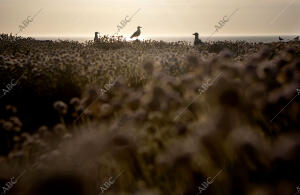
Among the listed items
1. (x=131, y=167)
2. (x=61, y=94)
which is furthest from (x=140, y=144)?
(x=61, y=94)

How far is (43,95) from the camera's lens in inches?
318

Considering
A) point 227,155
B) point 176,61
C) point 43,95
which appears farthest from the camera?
point 176,61

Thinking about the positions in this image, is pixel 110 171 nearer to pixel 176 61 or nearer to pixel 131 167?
pixel 131 167

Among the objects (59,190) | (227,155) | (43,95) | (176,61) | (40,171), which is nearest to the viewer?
(59,190)

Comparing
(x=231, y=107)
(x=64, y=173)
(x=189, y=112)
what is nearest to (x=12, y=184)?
(x=64, y=173)

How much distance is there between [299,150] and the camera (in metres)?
1.82

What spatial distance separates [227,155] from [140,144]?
3.08 feet

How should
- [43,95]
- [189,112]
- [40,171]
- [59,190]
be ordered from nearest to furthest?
[59,190], [40,171], [189,112], [43,95]

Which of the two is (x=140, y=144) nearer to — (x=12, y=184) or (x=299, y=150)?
(x=12, y=184)

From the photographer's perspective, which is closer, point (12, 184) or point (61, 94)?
point (12, 184)

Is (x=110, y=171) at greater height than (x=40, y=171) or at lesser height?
lesser

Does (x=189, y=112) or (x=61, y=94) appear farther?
(x=61, y=94)

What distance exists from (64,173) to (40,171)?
188 millimetres

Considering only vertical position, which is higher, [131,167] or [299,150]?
[299,150]
